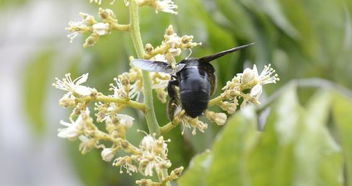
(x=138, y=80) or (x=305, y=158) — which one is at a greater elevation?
(x=138, y=80)

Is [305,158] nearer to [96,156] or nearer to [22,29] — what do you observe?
[96,156]

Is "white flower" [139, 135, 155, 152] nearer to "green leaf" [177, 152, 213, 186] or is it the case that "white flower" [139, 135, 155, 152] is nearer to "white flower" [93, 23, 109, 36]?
"green leaf" [177, 152, 213, 186]

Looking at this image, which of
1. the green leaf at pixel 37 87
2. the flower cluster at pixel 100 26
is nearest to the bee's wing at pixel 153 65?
the flower cluster at pixel 100 26

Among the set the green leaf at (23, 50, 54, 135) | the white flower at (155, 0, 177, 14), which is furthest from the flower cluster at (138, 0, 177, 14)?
the green leaf at (23, 50, 54, 135)

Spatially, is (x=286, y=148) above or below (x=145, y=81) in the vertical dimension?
below

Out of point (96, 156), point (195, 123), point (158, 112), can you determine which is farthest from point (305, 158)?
point (96, 156)

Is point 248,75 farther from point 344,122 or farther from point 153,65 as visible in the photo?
point 344,122

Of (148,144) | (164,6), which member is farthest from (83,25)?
(148,144)
